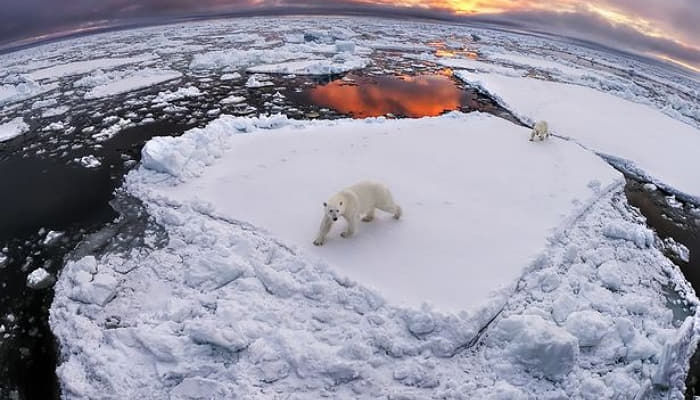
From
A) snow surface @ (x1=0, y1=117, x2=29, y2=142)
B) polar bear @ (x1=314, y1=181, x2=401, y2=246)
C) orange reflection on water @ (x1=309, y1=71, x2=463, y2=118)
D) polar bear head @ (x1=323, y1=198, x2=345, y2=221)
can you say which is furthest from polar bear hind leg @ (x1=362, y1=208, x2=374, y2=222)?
A: snow surface @ (x1=0, y1=117, x2=29, y2=142)

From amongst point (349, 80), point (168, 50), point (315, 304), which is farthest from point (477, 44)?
point (315, 304)

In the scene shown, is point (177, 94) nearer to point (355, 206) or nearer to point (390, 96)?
point (390, 96)

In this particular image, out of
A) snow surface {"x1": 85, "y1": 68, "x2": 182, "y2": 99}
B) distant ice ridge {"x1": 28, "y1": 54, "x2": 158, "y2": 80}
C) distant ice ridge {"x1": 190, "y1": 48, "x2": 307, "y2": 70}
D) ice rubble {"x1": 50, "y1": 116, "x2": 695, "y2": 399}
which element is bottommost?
distant ice ridge {"x1": 28, "y1": 54, "x2": 158, "y2": 80}

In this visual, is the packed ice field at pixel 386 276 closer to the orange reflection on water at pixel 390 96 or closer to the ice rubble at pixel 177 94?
the ice rubble at pixel 177 94

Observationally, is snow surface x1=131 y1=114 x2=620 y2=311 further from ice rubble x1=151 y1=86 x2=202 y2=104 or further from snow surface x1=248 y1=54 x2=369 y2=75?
snow surface x1=248 y1=54 x2=369 y2=75

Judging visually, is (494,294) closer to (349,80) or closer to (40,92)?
(349,80)

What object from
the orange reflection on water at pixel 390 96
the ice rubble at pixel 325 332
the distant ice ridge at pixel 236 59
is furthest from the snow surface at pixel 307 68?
the ice rubble at pixel 325 332

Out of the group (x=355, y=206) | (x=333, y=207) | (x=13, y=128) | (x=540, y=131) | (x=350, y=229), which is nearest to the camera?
(x=333, y=207)

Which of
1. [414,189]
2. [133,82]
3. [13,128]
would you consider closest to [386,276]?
[414,189]
